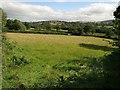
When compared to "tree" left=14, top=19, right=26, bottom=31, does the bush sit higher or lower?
lower

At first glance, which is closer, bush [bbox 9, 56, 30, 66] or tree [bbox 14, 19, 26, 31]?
bush [bbox 9, 56, 30, 66]

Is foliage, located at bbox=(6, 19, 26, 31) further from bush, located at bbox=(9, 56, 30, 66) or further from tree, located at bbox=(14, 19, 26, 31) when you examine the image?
bush, located at bbox=(9, 56, 30, 66)

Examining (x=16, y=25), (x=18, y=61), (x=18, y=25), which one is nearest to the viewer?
(x=18, y=61)

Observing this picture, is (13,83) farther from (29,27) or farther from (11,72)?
(29,27)

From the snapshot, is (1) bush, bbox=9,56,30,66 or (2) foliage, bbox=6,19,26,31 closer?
(1) bush, bbox=9,56,30,66

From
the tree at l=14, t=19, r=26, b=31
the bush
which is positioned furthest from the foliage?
the bush

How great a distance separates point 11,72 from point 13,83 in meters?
3.38

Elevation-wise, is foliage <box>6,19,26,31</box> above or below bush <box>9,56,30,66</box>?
above

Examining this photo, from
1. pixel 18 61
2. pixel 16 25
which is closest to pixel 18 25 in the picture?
pixel 16 25

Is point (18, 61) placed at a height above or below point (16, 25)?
below

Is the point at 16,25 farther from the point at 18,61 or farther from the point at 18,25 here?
the point at 18,61

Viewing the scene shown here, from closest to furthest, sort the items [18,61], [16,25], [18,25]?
[18,61], [18,25], [16,25]

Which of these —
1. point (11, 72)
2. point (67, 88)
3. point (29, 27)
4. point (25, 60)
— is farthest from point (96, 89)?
point (29, 27)

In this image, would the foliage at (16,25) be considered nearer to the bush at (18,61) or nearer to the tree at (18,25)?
the tree at (18,25)
